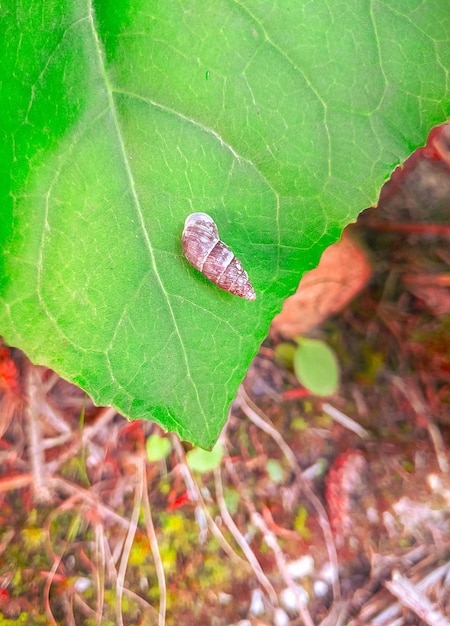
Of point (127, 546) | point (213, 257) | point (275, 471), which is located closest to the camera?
point (213, 257)

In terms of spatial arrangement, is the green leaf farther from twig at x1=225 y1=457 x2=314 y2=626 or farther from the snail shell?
the snail shell

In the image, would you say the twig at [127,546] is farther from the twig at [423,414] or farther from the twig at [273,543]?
the twig at [423,414]

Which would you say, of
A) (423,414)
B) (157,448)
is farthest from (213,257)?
(423,414)

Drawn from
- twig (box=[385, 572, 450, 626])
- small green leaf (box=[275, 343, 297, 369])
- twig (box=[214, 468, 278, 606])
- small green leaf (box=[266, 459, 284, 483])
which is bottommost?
twig (box=[214, 468, 278, 606])

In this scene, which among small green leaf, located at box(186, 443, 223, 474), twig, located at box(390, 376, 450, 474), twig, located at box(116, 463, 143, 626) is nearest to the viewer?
twig, located at box(116, 463, 143, 626)

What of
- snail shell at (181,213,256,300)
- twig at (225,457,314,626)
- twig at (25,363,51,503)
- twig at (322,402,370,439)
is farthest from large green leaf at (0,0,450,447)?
twig at (322,402,370,439)

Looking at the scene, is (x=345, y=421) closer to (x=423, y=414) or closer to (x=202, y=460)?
(x=423, y=414)
